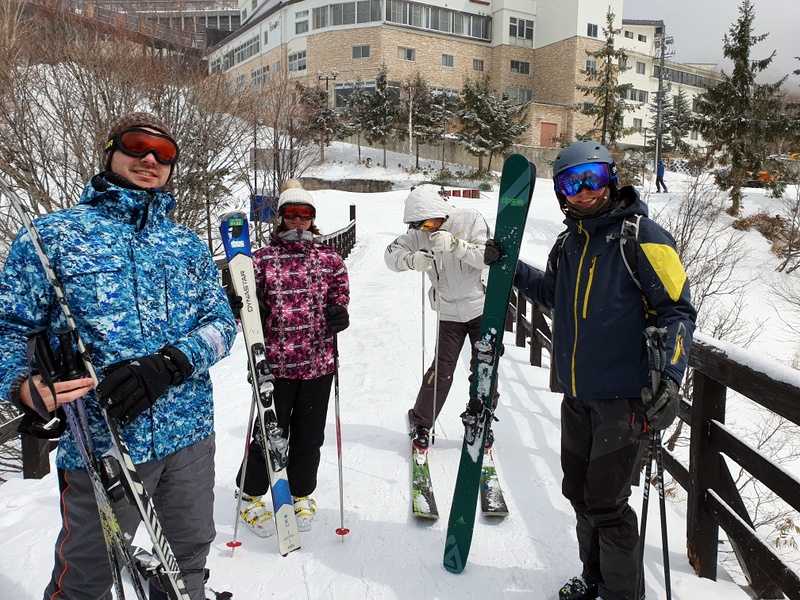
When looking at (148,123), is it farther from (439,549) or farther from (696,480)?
(696,480)

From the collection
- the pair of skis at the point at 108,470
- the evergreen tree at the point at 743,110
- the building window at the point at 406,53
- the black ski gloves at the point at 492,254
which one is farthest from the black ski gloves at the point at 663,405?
the building window at the point at 406,53

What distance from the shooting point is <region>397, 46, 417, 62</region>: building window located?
46438 millimetres

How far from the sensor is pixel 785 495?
6.67 ft

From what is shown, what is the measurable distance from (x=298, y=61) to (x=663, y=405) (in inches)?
2109

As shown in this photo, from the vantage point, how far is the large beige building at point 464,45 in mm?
46188

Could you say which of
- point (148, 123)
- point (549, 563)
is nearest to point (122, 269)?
point (148, 123)

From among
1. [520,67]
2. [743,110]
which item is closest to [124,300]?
[743,110]

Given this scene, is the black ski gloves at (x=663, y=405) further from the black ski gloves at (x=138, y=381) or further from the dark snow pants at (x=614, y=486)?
the black ski gloves at (x=138, y=381)

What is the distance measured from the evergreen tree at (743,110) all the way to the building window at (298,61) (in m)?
33.9

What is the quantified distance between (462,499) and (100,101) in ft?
28.0

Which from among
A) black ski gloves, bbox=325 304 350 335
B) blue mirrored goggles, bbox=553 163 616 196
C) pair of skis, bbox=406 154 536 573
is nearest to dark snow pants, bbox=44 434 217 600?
black ski gloves, bbox=325 304 350 335

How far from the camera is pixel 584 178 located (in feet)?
7.44

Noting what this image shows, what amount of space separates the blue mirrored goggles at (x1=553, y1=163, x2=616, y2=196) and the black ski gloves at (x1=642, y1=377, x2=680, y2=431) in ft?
2.80

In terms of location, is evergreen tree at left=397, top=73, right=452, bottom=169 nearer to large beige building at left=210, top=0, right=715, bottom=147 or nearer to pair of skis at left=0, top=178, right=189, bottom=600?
large beige building at left=210, top=0, right=715, bottom=147
